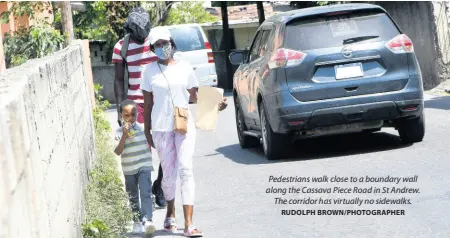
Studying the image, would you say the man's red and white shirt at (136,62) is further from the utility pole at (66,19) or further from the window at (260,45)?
the utility pole at (66,19)

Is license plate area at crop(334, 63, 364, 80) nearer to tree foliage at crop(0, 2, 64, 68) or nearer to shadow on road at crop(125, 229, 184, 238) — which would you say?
shadow on road at crop(125, 229, 184, 238)

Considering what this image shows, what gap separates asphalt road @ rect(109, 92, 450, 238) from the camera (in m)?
8.29

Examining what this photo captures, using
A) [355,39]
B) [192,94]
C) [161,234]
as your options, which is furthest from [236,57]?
[161,234]

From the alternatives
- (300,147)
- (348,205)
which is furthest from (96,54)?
(348,205)

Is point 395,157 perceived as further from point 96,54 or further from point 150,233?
point 96,54

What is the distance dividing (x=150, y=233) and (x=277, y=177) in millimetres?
2687

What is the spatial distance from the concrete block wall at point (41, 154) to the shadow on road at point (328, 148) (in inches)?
145

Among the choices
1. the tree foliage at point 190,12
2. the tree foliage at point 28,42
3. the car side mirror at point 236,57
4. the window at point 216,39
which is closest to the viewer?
the car side mirror at point 236,57

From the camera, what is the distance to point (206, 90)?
9.12 m

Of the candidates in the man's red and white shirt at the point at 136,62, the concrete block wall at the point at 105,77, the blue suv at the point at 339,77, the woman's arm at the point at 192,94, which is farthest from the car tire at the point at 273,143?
the concrete block wall at the point at 105,77

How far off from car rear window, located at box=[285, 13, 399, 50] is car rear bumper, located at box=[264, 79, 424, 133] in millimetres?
630

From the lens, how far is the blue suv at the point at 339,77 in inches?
468

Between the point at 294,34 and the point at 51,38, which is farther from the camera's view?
the point at 51,38

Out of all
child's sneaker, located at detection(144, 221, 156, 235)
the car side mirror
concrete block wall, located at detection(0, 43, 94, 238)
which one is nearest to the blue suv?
the car side mirror
